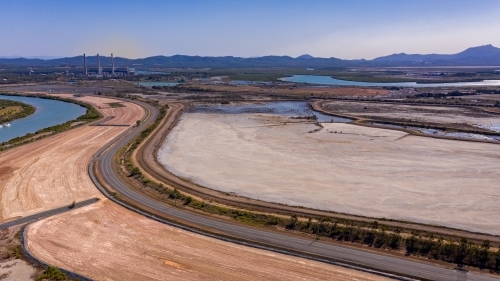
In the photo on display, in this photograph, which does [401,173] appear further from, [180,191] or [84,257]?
[84,257]

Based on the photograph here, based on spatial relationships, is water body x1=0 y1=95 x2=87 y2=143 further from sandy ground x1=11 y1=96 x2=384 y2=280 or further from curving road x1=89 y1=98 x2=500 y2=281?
curving road x1=89 y1=98 x2=500 y2=281

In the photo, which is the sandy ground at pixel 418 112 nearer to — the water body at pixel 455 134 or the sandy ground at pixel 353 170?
the water body at pixel 455 134

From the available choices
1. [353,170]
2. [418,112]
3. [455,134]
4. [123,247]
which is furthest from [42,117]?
[418,112]

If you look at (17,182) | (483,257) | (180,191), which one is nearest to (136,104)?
(17,182)

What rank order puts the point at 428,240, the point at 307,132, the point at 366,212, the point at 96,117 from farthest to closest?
the point at 96,117 → the point at 307,132 → the point at 366,212 → the point at 428,240

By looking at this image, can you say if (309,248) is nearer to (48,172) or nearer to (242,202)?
(242,202)
